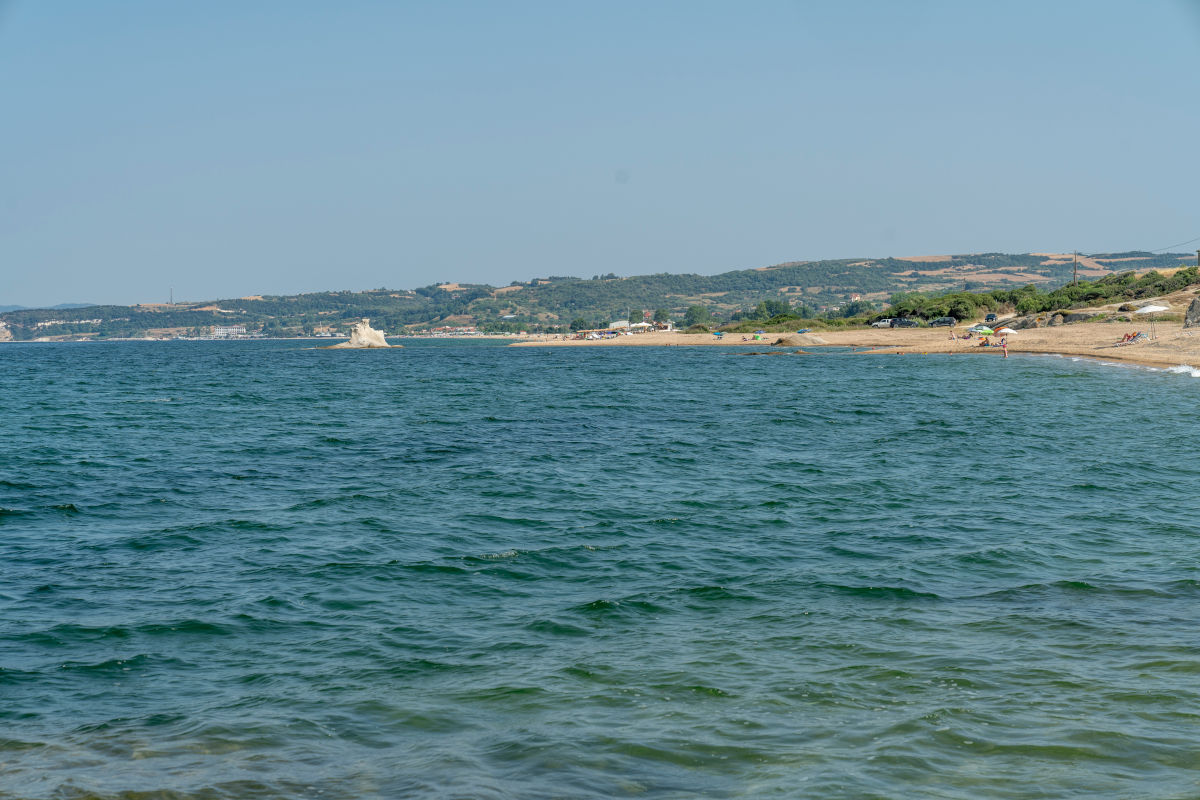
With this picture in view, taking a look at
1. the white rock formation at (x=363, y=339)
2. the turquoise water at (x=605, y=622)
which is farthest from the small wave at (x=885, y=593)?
the white rock formation at (x=363, y=339)

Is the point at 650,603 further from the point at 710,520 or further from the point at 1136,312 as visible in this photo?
the point at 1136,312

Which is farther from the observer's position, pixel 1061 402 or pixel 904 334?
pixel 904 334

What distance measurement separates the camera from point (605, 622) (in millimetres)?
13414

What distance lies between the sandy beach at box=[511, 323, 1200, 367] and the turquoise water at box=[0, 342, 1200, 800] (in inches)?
1724

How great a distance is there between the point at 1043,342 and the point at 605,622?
8950cm

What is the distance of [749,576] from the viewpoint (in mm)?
15711

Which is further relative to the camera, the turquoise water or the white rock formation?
the white rock formation

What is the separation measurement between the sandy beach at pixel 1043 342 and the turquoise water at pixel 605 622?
43.8 meters

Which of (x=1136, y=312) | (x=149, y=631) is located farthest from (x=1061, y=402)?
(x=1136, y=312)

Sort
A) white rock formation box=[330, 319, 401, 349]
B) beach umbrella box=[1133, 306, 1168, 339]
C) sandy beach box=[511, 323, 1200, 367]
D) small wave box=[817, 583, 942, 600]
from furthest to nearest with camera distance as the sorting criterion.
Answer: white rock formation box=[330, 319, 401, 349], beach umbrella box=[1133, 306, 1168, 339], sandy beach box=[511, 323, 1200, 367], small wave box=[817, 583, 942, 600]

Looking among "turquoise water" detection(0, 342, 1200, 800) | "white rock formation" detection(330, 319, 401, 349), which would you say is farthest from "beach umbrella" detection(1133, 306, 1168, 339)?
"white rock formation" detection(330, 319, 401, 349)

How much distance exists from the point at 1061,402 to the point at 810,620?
122ft

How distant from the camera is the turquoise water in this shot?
358 inches

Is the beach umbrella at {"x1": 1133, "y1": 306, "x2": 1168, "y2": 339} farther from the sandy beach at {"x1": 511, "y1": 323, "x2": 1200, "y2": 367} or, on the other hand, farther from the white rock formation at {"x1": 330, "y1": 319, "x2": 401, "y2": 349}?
the white rock formation at {"x1": 330, "y1": 319, "x2": 401, "y2": 349}
